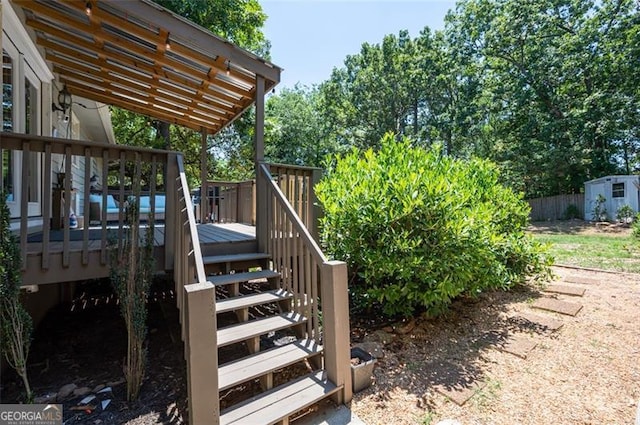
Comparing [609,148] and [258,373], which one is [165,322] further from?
[609,148]

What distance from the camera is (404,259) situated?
336cm

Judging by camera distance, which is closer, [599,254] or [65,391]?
[65,391]

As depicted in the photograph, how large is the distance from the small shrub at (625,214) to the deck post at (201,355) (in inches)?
726

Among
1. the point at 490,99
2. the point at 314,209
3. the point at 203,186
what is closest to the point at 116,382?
the point at 314,209

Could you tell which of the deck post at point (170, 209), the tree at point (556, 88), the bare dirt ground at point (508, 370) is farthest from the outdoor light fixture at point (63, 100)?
the tree at point (556, 88)

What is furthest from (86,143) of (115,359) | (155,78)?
(155,78)

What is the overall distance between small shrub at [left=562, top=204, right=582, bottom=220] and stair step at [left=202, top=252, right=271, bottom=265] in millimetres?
19187

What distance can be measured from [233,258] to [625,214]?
17910 mm

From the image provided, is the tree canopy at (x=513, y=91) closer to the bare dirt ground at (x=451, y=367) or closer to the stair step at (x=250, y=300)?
the bare dirt ground at (x=451, y=367)

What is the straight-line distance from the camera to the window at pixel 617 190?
14.8 meters

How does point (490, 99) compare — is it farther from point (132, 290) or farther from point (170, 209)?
point (132, 290)

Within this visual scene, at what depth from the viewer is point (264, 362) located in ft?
8.38

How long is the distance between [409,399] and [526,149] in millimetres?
18725

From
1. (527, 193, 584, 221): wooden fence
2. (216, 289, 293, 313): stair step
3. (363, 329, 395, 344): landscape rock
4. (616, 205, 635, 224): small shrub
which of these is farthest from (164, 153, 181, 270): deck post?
(527, 193, 584, 221): wooden fence
